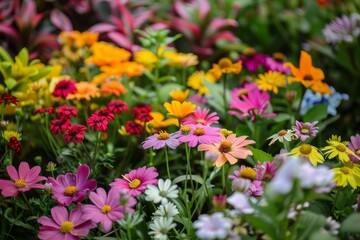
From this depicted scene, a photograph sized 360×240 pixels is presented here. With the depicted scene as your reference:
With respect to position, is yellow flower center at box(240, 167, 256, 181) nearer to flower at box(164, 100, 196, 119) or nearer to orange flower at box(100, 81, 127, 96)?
flower at box(164, 100, 196, 119)

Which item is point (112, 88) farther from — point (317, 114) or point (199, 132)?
point (317, 114)

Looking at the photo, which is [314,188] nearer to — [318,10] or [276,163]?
[276,163]

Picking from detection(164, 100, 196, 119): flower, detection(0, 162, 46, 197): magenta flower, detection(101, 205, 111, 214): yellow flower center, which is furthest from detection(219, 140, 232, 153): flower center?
detection(0, 162, 46, 197): magenta flower

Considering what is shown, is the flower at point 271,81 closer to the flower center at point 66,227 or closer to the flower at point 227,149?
the flower at point 227,149

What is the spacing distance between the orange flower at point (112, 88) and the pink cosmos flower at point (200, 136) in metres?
0.40

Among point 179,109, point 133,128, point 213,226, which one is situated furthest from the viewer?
point 133,128

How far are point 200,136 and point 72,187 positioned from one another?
10.7 inches

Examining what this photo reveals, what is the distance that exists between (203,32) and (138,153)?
74cm

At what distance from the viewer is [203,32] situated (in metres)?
1.82

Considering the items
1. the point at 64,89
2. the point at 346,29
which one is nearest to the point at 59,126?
the point at 64,89

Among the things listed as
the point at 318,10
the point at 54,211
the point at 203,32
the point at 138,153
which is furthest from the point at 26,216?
the point at 318,10

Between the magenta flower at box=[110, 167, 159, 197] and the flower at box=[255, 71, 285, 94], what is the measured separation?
497 millimetres

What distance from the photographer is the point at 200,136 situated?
2.85ft

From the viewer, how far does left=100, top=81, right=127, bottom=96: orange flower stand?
4.05 feet
